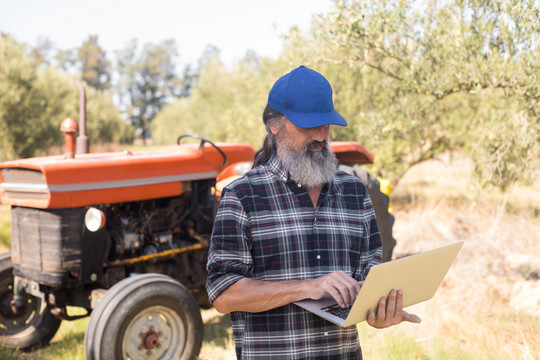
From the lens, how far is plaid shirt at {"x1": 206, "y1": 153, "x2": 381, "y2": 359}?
1.50 meters

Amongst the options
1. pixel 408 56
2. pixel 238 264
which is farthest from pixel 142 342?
pixel 408 56

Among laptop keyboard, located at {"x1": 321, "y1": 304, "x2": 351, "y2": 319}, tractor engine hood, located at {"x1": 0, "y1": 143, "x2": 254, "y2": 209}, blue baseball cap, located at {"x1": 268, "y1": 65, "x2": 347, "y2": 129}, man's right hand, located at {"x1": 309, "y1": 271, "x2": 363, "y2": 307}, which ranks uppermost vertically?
blue baseball cap, located at {"x1": 268, "y1": 65, "x2": 347, "y2": 129}

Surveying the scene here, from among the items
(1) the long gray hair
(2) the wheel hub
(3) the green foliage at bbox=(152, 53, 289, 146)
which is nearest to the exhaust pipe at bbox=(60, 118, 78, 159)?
(2) the wheel hub

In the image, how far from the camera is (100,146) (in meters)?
32.1

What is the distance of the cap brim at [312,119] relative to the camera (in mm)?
1562

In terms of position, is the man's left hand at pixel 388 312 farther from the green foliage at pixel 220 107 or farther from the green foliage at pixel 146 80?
the green foliage at pixel 146 80

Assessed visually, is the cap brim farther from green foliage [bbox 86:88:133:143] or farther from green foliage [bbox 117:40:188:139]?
green foliage [bbox 117:40:188:139]

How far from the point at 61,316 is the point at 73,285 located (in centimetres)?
29

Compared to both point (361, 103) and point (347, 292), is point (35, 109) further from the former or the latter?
point (347, 292)

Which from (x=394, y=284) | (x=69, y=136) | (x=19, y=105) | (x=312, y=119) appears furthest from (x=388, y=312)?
(x=19, y=105)

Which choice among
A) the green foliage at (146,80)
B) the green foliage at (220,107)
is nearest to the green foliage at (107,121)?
the green foliage at (220,107)

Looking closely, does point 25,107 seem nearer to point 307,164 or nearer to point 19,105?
point 19,105

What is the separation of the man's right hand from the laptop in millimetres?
38

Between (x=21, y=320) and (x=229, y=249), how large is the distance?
3.02 meters
